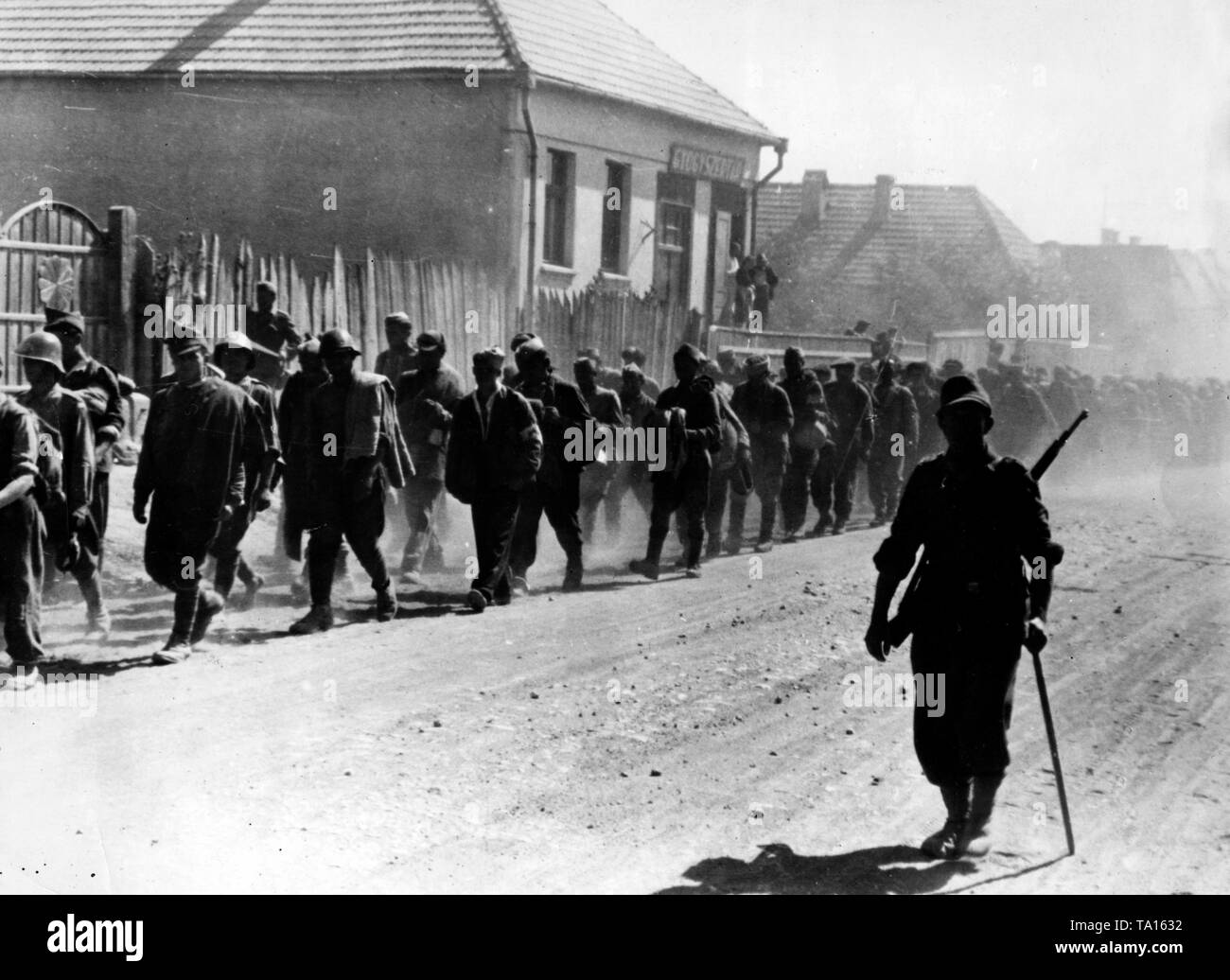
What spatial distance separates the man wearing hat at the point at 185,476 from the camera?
8.78 meters

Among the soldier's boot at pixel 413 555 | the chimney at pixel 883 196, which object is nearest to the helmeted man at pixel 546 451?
the soldier's boot at pixel 413 555

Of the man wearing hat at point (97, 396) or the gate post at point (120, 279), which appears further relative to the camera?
the gate post at point (120, 279)

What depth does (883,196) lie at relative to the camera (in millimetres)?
37906

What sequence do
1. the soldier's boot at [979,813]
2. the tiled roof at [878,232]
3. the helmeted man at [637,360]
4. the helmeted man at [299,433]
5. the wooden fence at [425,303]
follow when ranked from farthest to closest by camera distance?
the tiled roof at [878,232] → the helmeted man at [637,360] → the wooden fence at [425,303] → the helmeted man at [299,433] → the soldier's boot at [979,813]

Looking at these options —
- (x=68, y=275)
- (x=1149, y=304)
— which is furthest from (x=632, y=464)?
(x=1149, y=304)

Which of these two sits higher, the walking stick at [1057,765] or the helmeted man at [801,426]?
the helmeted man at [801,426]

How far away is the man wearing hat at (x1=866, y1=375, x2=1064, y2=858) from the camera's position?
6039 millimetres

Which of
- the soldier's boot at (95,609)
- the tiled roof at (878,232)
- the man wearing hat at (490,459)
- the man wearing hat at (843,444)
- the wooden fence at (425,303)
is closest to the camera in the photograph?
the soldier's boot at (95,609)

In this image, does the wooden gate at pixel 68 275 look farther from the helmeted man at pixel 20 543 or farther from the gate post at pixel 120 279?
the helmeted man at pixel 20 543

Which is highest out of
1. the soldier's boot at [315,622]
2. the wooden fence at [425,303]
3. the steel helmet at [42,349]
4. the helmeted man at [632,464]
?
the wooden fence at [425,303]

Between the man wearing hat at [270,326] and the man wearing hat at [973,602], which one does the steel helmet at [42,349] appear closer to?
the man wearing hat at [270,326]

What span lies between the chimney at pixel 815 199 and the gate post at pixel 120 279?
86.2 ft

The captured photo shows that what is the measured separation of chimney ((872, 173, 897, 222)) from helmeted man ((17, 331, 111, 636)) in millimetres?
30543
